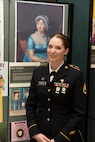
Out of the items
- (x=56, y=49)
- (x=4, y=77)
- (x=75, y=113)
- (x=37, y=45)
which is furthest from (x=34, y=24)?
(x=75, y=113)

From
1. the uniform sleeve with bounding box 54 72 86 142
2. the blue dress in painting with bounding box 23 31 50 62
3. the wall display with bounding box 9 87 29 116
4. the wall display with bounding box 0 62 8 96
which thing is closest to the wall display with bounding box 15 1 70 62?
the blue dress in painting with bounding box 23 31 50 62

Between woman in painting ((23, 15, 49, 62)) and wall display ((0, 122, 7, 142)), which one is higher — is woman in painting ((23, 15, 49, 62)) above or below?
above

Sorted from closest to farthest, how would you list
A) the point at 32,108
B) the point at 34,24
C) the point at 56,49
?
the point at 56,49 < the point at 32,108 < the point at 34,24

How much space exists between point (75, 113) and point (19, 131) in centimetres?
57

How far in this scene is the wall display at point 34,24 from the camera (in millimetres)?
2404

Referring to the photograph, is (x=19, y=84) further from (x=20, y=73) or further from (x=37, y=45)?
(x=37, y=45)

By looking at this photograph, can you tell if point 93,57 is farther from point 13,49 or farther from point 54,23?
point 13,49

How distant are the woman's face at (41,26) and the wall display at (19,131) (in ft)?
2.52

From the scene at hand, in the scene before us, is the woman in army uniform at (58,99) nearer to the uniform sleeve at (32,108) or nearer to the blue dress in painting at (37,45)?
the uniform sleeve at (32,108)

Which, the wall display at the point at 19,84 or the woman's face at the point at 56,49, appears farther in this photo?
the wall display at the point at 19,84

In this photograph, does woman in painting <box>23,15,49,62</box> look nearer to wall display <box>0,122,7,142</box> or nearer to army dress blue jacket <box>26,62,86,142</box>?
army dress blue jacket <box>26,62,86,142</box>

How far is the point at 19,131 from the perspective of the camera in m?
2.51

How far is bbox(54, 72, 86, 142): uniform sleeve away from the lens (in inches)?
85.3

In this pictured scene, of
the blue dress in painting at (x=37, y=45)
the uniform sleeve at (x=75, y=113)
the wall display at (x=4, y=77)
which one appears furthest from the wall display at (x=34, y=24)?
the uniform sleeve at (x=75, y=113)
